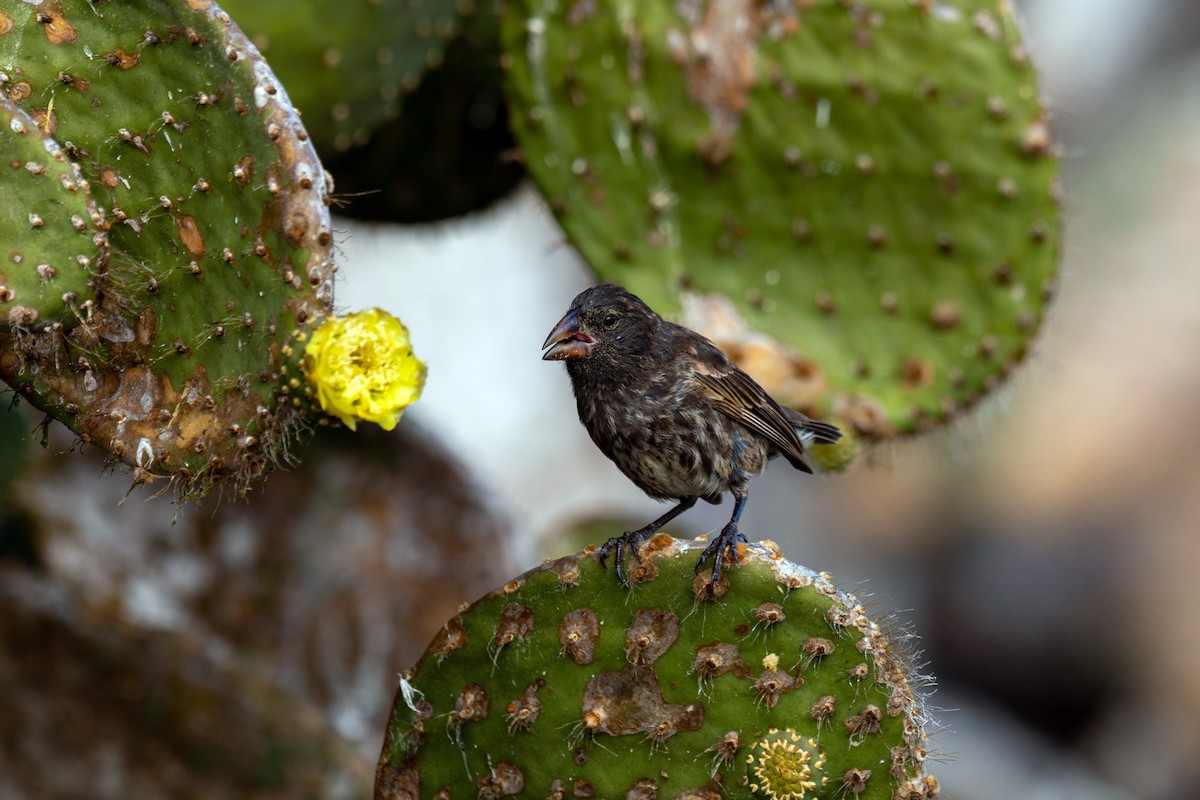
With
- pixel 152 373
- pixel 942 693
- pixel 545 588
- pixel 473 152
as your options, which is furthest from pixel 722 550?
pixel 942 693

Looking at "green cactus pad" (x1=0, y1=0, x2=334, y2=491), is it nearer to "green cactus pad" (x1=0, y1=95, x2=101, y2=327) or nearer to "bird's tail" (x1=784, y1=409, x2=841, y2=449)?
"green cactus pad" (x1=0, y1=95, x2=101, y2=327)

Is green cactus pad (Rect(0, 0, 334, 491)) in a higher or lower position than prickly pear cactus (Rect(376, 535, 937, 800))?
higher

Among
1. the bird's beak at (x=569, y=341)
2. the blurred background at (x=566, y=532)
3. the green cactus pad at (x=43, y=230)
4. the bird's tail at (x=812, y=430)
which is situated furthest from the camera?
the blurred background at (x=566, y=532)

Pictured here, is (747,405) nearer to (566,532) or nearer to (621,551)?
(621,551)

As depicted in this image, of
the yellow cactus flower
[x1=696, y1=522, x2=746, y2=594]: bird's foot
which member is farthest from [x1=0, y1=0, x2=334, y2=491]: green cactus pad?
[x1=696, y1=522, x2=746, y2=594]: bird's foot

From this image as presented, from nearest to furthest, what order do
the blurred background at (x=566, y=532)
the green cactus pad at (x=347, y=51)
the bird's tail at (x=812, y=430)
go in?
the bird's tail at (x=812, y=430), the green cactus pad at (x=347, y=51), the blurred background at (x=566, y=532)

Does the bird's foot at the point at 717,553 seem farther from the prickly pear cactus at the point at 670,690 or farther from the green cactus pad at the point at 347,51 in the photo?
the green cactus pad at the point at 347,51

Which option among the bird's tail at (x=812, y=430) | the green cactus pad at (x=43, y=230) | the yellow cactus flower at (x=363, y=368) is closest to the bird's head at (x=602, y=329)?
the yellow cactus flower at (x=363, y=368)

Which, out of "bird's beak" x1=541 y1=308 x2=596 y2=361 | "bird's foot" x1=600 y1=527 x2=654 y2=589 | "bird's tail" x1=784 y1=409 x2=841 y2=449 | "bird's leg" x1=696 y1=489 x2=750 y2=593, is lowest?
"bird's tail" x1=784 y1=409 x2=841 y2=449

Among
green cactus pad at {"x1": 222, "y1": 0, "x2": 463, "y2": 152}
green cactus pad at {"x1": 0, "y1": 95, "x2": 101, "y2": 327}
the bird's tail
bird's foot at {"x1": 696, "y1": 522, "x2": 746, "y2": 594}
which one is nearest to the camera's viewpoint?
green cactus pad at {"x1": 0, "y1": 95, "x2": 101, "y2": 327}
